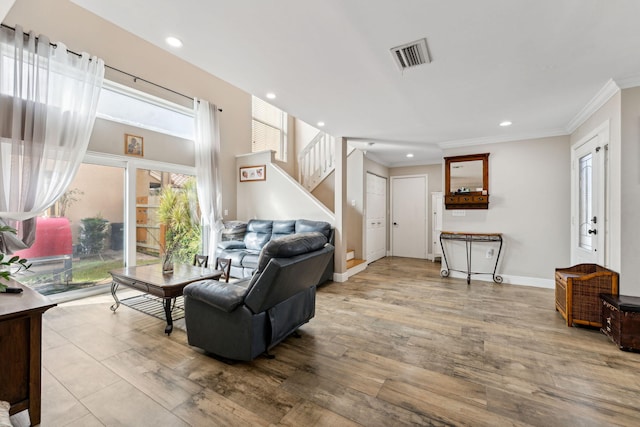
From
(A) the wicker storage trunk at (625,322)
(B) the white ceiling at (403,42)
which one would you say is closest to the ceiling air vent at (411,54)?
(B) the white ceiling at (403,42)

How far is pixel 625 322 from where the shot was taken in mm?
2361

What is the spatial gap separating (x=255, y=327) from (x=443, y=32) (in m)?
2.58

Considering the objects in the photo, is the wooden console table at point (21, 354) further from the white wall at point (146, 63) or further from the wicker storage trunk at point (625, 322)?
the wicker storage trunk at point (625, 322)

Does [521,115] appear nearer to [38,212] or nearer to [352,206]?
[352,206]

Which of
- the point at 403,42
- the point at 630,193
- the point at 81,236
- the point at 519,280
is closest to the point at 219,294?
the point at 403,42

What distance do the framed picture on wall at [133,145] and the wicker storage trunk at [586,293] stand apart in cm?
598

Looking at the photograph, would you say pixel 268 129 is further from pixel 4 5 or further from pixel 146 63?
pixel 4 5

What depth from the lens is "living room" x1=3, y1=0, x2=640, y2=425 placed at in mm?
1986

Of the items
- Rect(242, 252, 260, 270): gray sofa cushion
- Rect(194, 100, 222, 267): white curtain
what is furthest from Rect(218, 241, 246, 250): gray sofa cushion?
Rect(242, 252, 260, 270): gray sofa cushion

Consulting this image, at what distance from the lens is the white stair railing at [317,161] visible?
6254 millimetres

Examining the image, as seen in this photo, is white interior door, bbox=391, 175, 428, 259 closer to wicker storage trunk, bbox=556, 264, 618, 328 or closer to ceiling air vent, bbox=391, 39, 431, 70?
wicker storage trunk, bbox=556, 264, 618, 328

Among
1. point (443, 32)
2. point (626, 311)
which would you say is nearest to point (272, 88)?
point (443, 32)

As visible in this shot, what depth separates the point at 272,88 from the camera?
110 inches

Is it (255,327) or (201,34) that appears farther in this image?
(255,327)
